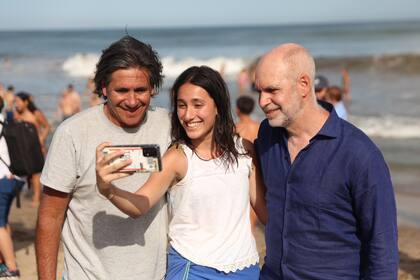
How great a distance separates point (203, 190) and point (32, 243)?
18.1 feet

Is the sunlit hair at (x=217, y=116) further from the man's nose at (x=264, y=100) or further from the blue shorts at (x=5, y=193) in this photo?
the blue shorts at (x=5, y=193)

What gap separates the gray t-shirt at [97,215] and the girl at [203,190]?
0.32 ft

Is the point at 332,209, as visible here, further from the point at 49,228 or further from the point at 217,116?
the point at 49,228

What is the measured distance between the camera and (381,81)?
92.6ft

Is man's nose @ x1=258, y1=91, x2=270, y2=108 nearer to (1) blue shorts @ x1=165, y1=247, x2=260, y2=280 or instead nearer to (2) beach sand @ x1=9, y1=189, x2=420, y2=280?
(1) blue shorts @ x1=165, y1=247, x2=260, y2=280

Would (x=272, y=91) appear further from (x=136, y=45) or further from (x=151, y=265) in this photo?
(x=151, y=265)

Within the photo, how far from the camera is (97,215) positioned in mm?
2969

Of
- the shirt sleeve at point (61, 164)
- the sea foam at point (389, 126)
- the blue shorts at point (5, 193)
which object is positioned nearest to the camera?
the shirt sleeve at point (61, 164)

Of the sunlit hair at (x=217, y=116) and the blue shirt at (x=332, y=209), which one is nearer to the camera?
the blue shirt at (x=332, y=209)

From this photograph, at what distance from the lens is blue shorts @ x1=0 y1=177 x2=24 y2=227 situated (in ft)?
20.4

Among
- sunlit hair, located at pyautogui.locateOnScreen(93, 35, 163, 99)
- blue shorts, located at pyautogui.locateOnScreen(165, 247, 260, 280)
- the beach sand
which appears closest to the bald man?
blue shorts, located at pyautogui.locateOnScreen(165, 247, 260, 280)

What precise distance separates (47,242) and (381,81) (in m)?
26.6

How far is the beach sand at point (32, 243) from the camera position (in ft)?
22.5

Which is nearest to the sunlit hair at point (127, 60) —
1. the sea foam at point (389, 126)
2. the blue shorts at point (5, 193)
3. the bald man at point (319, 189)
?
the bald man at point (319, 189)
